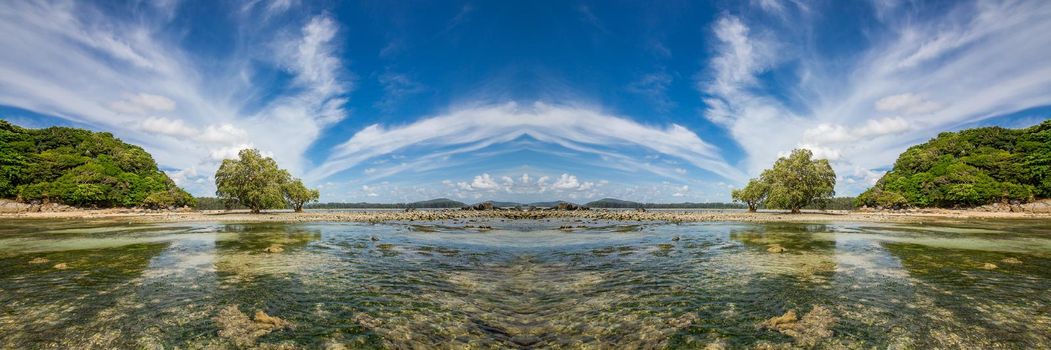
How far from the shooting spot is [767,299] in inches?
472

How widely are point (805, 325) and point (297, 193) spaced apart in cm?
9606

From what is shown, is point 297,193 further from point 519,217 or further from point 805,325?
point 805,325

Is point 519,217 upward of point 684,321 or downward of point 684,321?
upward

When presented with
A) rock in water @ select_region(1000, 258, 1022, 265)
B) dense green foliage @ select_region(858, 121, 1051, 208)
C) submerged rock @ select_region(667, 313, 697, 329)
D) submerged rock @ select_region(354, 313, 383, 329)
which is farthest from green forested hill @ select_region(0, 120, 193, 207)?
dense green foliage @ select_region(858, 121, 1051, 208)

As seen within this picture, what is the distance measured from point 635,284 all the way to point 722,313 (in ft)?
12.5

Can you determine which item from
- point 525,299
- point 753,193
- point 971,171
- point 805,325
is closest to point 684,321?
point 805,325

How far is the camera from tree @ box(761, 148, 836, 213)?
249 ft

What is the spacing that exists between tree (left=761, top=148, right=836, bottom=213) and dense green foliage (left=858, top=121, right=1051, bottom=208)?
23996 millimetres

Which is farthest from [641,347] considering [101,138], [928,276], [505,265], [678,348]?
[101,138]

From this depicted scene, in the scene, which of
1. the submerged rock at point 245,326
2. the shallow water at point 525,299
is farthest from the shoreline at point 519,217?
the submerged rock at point 245,326

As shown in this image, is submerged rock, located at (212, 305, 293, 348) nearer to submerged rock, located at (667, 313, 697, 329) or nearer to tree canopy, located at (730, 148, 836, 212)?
submerged rock, located at (667, 313, 697, 329)

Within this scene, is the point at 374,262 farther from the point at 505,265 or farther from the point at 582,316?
the point at 582,316

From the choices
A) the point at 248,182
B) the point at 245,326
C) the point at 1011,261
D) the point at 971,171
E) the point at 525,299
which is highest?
the point at 971,171

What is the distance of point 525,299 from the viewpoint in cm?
1199
